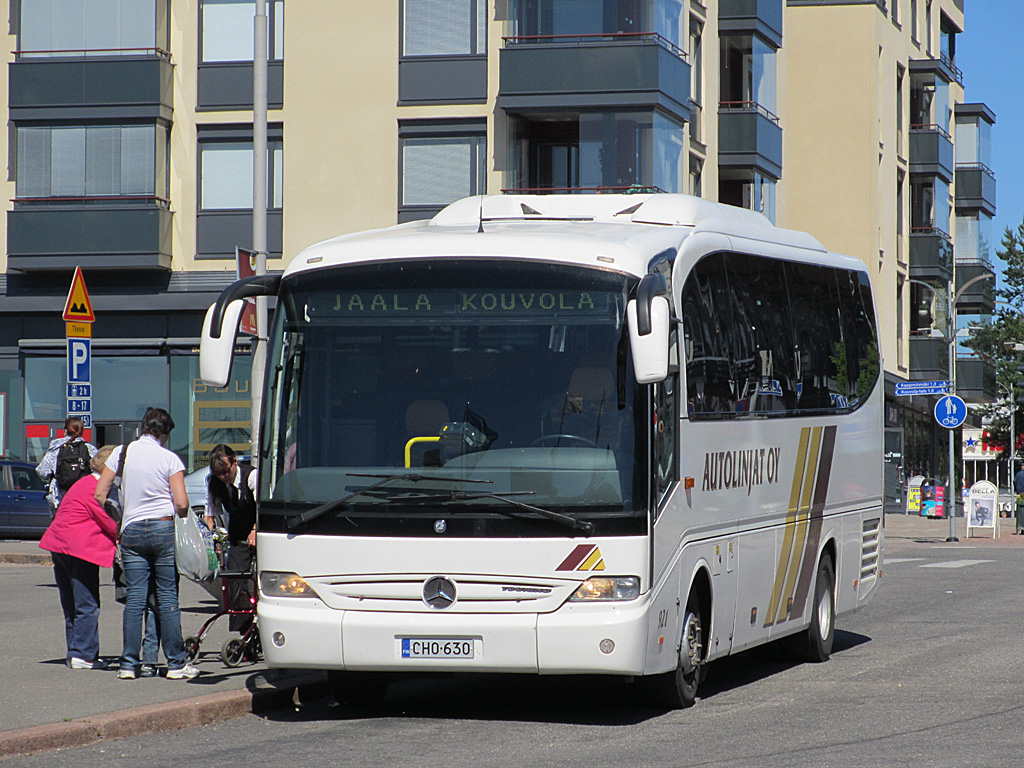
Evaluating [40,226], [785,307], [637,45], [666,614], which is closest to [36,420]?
[40,226]

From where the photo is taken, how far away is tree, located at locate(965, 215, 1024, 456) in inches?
3169

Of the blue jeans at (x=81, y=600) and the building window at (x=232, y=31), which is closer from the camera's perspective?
the blue jeans at (x=81, y=600)

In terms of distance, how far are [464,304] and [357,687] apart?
8.56 feet

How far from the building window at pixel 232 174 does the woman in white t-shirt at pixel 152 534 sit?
22.3 metres

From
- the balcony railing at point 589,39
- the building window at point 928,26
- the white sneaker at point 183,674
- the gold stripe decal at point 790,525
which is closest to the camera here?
the white sneaker at point 183,674

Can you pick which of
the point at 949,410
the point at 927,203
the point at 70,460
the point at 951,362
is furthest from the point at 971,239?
the point at 70,460

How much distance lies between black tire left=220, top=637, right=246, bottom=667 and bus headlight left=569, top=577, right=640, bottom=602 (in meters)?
3.12

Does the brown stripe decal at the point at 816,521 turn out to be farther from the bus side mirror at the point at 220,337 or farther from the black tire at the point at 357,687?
the bus side mirror at the point at 220,337

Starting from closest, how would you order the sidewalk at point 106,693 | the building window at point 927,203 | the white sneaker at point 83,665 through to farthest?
the sidewalk at point 106,693 → the white sneaker at point 83,665 → the building window at point 927,203

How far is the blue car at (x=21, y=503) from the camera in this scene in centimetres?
2705

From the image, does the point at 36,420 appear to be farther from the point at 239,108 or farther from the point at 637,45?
the point at 637,45

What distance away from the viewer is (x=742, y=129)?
39719mm

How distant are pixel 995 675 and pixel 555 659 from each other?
4.29m

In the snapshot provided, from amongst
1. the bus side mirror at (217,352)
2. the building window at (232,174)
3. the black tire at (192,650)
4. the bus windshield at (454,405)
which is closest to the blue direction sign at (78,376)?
the black tire at (192,650)
